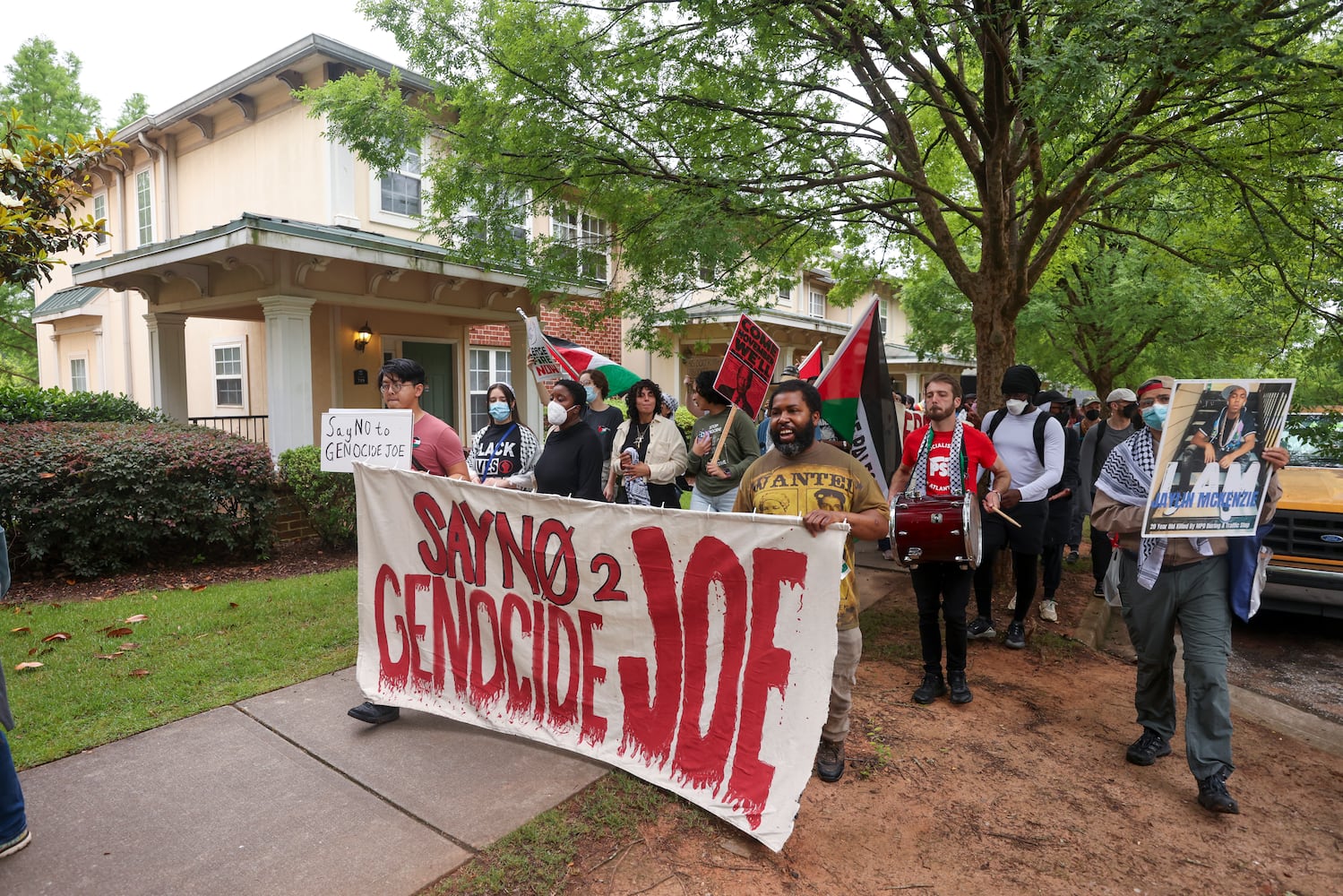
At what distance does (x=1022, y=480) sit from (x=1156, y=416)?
1.63m

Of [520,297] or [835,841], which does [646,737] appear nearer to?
[835,841]

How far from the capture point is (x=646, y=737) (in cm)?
329

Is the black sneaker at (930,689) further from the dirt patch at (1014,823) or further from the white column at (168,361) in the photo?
the white column at (168,361)

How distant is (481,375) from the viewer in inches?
569

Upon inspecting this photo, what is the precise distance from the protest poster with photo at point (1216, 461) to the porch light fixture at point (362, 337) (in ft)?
37.7

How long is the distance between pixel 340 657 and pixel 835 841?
3450 millimetres

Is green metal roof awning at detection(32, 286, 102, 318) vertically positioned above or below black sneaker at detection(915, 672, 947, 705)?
above

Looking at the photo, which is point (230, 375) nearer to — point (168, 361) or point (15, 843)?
point (168, 361)

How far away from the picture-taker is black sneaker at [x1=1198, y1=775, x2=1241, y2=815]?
3.21 meters

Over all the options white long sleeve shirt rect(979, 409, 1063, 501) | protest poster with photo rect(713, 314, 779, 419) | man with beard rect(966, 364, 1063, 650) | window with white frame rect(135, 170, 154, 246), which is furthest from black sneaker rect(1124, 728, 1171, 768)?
window with white frame rect(135, 170, 154, 246)

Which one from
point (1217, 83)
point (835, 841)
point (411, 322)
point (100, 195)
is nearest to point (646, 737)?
point (835, 841)

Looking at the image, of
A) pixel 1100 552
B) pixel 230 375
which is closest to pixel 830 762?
pixel 1100 552

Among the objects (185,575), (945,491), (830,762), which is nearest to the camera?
(830,762)

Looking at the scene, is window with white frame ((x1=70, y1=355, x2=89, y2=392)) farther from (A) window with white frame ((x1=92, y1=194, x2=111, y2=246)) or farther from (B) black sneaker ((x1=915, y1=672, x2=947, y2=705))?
(B) black sneaker ((x1=915, y1=672, x2=947, y2=705))
